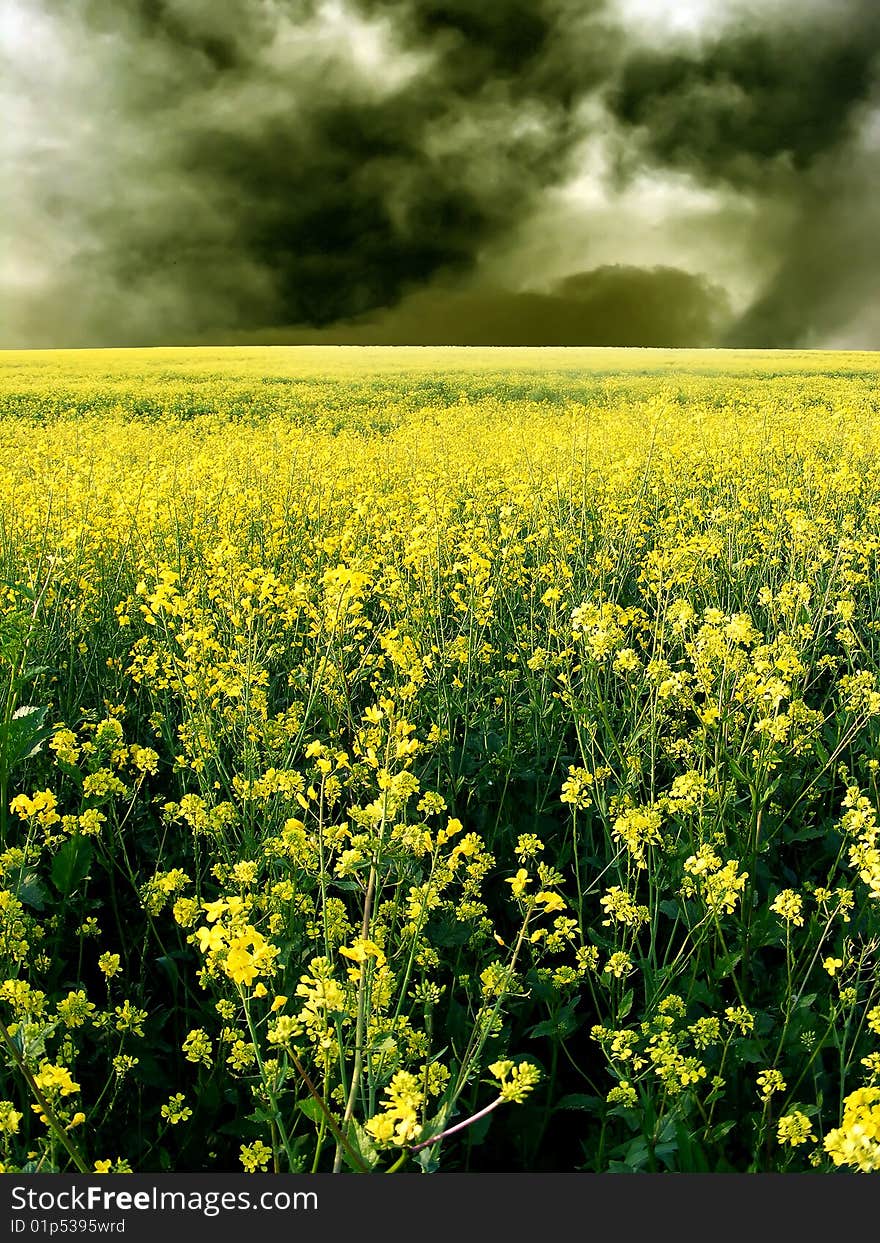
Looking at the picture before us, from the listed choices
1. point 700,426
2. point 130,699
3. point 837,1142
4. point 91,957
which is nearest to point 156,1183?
point 837,1142

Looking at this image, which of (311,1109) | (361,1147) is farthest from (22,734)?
(361,1147)

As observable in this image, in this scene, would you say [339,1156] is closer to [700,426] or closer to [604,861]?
[604,861]

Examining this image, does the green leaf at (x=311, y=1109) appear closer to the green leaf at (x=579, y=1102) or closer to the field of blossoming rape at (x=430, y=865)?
the field of blossoming rape at (x=430, y=865)

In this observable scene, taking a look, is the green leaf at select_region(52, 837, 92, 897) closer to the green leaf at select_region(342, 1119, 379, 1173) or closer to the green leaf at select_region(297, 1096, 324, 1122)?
the green leaf at select_region(297, 1096, 324, 1122)

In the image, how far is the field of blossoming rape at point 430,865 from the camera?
5.26 feet

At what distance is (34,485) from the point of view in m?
5.66

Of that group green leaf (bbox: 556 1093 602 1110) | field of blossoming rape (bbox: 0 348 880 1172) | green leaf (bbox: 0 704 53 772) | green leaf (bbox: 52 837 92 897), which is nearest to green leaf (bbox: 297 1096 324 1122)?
field of blossoming rape (bbox: 0 348 880 1172)

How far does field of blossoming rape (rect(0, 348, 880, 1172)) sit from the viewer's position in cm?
160

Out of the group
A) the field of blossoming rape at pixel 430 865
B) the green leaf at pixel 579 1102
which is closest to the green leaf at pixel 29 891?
the field of blossoming rape at pixel 430 865

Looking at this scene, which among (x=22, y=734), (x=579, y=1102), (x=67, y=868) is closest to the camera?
(x=579, y=1102)

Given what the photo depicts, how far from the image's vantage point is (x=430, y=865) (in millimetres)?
2289

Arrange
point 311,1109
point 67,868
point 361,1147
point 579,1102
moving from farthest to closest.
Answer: point 67,868 → point 579,1102 → point 311,1109 → point 361,1147

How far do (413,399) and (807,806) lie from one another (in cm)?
1653

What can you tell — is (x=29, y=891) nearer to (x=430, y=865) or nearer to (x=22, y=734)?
(x=22, y=734)
